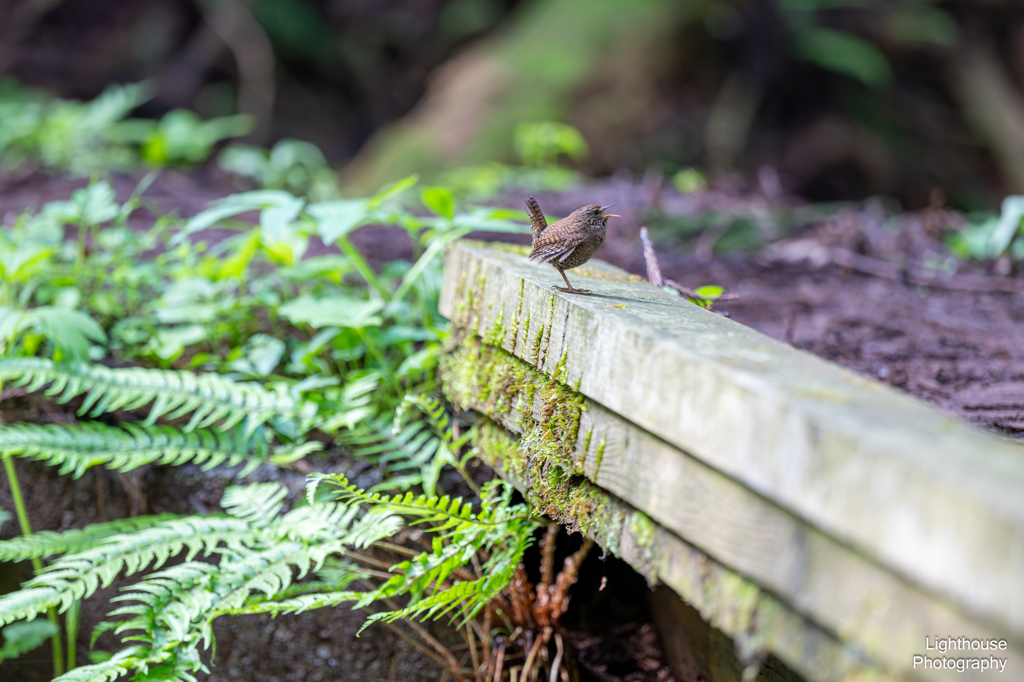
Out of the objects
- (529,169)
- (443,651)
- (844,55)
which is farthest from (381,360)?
(844,55)

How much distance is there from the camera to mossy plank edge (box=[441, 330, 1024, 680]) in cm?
89

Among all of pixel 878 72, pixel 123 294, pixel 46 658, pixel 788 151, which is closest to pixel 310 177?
pixel 123 294

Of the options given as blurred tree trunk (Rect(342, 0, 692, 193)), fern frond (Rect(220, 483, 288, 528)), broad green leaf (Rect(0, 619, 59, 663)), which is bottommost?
broad green leaf (Rect(0, 619, 59, 663))

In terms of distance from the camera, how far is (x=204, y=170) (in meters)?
6.66

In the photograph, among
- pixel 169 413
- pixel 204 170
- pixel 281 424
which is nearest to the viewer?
pixel 281 424

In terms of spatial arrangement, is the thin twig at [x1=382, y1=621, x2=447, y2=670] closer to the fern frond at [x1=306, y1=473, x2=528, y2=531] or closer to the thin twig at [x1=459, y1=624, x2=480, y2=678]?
the thin twig at [x1=459, y1=624, x2=480, y2=678]

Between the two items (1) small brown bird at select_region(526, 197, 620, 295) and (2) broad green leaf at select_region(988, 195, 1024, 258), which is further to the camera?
(2) broad green leaf at select_region(988, 195, 1024, 258)

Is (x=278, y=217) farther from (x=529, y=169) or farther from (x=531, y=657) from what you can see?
(x=529, y=169)

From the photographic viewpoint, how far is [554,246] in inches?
67.4

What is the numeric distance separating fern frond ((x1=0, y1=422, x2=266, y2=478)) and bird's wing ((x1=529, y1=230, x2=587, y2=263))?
3.65ft

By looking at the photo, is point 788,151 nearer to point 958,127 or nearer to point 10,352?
point 958,127

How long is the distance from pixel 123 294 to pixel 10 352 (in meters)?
0.64

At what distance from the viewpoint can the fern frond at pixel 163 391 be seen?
212 centimetres

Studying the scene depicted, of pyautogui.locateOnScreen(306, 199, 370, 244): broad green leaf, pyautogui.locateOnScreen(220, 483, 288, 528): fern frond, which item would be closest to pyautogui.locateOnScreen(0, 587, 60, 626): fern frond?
pyautogui.locateOnScreen(220, 483, 288, 528): fern frond
